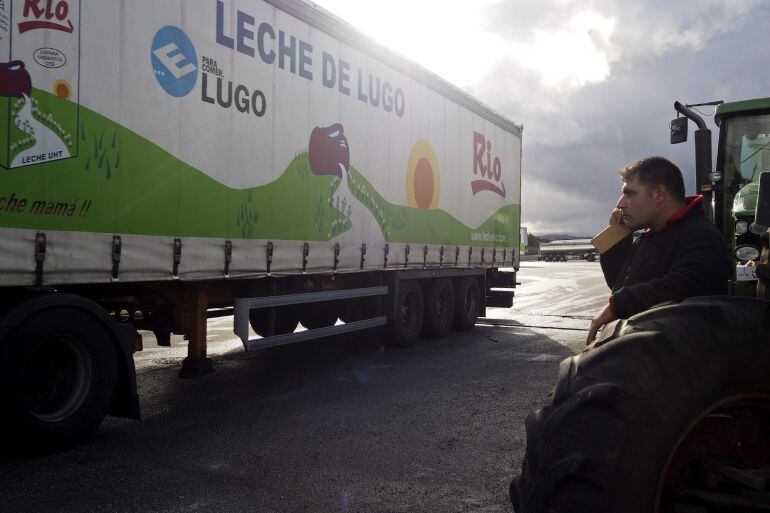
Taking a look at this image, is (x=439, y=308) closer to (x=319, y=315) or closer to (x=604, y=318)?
(x=319, y=315)

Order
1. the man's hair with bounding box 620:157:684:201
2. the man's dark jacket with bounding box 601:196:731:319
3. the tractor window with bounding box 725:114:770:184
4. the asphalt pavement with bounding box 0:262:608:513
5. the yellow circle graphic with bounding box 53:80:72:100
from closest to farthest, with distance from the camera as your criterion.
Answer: the man's dark jacket with bounding box 601:196:731:319 → the man's hair with bounding box 620:157:684:201 → the asphalt pavement with bounding box 0:262:608:513 → the yellow circle graphic with bounding box 53:80:72:100 → the tractor window with bounding box 725:114:770:184

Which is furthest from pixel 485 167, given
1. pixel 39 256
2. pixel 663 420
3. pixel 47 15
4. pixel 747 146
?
pixel 663 420

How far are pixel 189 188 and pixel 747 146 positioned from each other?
24.9 ft

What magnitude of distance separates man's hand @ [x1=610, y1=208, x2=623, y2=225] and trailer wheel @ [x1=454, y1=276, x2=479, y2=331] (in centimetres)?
866

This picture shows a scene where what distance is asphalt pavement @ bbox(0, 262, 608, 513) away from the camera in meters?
3.97

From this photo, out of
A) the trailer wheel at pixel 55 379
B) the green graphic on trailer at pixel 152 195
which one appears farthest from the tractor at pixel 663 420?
the green graphic on trailer at pixel 152 195

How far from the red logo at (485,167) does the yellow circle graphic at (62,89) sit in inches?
328

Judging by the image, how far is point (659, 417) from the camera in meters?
1.83

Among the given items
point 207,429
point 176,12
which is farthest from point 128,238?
point 176,12

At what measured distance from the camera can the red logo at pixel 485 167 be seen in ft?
40.4

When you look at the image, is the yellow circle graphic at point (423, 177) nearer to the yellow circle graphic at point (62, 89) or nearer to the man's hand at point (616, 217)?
the yellow circle graphic at point (62, 89)

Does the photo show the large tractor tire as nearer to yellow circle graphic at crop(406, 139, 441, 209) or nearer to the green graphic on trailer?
the green graphic on trailer

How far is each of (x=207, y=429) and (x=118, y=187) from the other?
229 centimetres

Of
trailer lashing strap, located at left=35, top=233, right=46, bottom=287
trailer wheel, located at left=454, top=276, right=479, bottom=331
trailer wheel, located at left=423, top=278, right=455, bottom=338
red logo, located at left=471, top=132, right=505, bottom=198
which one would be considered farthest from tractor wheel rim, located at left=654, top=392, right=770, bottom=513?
red logo, located at left=471, top=132, right=505, bottom=198
